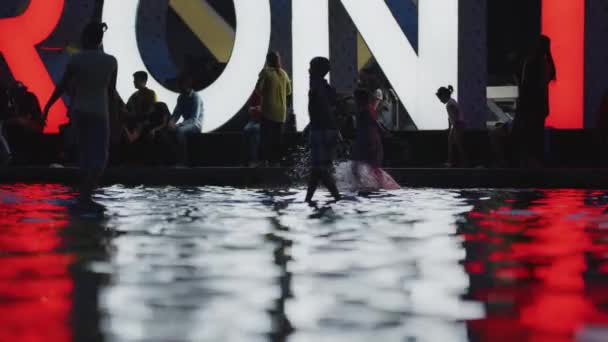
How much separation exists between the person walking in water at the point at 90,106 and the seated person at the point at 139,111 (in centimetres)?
652

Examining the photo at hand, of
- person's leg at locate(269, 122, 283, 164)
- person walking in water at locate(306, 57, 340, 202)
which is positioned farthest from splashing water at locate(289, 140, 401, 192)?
person walking in water at locate(306, 57, 340, 202)

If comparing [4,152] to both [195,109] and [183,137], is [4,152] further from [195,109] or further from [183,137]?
[195,109]

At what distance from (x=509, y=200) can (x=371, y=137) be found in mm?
2188

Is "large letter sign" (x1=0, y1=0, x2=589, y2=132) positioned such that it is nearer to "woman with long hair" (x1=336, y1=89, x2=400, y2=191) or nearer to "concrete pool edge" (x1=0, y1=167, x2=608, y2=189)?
"concrete pool edge" (x1=0, y1=167, x2=608, y2=189)

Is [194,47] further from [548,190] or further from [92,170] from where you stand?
[92,170]

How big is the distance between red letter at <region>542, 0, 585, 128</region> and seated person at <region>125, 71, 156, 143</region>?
5.95 m

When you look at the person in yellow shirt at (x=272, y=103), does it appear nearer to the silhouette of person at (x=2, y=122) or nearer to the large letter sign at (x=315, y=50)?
the large letter sign at (x=315, y=50)

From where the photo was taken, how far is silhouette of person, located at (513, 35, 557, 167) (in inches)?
628

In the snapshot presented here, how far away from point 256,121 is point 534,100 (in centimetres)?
446

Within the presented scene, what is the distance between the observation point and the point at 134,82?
1809cm

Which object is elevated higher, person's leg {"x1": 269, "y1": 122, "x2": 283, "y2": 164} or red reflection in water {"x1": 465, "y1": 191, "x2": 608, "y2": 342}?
person's leg {"x1": 269, "y1": 122, "x2": 283, "y2": 164}

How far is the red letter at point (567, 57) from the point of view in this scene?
17344 millimetres

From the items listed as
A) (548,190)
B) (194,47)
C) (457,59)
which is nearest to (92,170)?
(548,190)

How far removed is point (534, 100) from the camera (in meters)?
16.1
